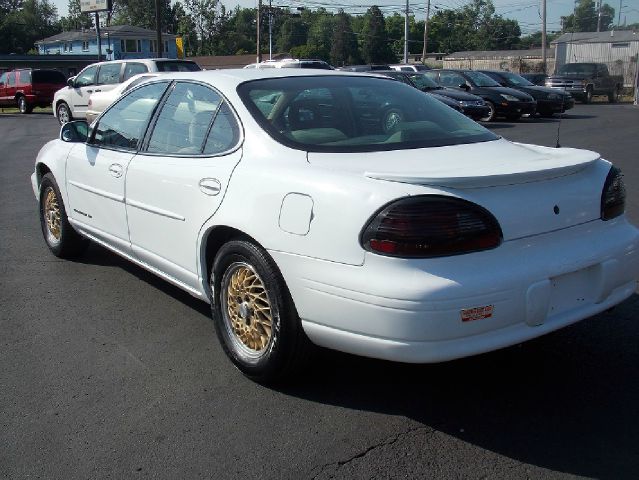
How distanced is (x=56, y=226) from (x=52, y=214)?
0.13m

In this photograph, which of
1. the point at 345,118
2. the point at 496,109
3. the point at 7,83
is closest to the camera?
the point at 345,118

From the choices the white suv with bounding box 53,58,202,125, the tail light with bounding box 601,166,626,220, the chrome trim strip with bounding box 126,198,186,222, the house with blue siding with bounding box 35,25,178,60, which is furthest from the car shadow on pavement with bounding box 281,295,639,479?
the house with blue siding with bounding box 35,25,178,60

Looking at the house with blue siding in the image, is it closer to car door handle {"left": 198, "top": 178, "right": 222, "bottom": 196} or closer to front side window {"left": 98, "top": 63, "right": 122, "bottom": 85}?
front side window {"left": 98, "top": 63, "right": 122, "bottom": 85}

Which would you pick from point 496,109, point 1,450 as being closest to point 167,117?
point 1,450

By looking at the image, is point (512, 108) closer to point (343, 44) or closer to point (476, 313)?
point (476, 313)

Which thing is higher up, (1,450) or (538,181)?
(538,181)

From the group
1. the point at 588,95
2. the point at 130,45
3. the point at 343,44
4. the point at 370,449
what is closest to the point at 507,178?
the point at 370,449

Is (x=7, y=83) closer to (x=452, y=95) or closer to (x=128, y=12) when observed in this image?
(x=452, y=95)

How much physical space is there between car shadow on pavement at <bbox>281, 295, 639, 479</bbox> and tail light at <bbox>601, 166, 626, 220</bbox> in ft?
2.81

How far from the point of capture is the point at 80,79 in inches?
752

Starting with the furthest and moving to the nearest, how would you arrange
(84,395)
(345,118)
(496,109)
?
(496,109)
(345,118)
(84,395)

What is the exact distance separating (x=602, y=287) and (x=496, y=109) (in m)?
17.8

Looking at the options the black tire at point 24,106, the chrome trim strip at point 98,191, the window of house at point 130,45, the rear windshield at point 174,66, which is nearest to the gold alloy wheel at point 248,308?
the chrome trim strip at point 98,191

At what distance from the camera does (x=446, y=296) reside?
111 inches
